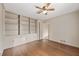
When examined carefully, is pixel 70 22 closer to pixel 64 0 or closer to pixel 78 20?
pixel 78 20

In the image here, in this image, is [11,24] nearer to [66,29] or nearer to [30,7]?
[30,7]

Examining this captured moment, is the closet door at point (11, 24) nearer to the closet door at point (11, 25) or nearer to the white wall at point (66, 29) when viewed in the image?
the closet door at point (11, 25)

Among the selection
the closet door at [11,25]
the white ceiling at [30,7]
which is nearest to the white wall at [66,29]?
the white ceiling at [30,7]

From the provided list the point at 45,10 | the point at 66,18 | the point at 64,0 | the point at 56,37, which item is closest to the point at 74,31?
the point at 66,18

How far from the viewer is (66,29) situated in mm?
3820

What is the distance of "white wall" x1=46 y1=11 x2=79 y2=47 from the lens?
340 centimetres

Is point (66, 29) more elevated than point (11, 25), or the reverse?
point (11, 25)

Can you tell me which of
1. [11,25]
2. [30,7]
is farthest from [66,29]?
[11,25]

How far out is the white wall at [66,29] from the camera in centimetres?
340

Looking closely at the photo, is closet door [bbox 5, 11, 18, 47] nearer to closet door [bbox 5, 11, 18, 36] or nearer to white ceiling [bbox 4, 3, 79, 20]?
closet door [bbox 5, 11, 18, 36]

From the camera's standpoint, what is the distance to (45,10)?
2.51 meters

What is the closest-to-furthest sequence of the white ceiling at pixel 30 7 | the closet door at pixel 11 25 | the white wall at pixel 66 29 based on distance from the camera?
the white ceiling at pixel 30 7 → the closet door at pixel 11 25 → the white wall at pixel 66 29

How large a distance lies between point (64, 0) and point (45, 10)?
1127 mm

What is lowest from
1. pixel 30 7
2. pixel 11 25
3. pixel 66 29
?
pixel 66 29
